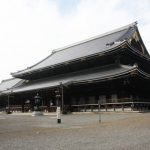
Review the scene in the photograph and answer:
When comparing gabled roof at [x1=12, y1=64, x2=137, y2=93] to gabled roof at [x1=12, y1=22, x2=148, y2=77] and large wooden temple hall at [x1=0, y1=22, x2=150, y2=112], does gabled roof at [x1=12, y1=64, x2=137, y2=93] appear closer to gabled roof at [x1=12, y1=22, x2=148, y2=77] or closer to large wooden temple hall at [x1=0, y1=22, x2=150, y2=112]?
large wooden temple hall at [x1=0, y1=22, x2=150, y2=112]

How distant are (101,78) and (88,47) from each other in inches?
489

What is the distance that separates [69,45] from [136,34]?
13.8m

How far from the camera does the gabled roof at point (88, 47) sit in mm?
38062

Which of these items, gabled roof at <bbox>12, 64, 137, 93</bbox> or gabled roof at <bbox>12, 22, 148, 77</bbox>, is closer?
gabled roof at <bbox>12, 64, 137, 93</bbox>

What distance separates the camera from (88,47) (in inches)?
1703

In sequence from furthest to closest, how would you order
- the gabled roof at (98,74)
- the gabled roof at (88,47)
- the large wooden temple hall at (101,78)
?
the gabled roof at (88,47) → the large wooden temple hall at (101,78) → the gabled roof at (98,74)

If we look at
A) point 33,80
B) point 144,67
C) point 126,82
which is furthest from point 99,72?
point 33,80

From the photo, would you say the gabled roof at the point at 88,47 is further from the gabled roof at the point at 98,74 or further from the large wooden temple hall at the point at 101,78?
the gabled roof at the point at 98,74

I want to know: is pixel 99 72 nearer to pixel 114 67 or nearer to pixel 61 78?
pixel 114 67

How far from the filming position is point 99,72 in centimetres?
3509

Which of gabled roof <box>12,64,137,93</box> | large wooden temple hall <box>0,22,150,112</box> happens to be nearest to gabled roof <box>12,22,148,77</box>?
large wooden temple hall <box>0,22,150,112</box>

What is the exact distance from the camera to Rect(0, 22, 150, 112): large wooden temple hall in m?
31.9

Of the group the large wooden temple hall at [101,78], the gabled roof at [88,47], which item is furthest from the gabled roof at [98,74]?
the gabled roof at [88,47]

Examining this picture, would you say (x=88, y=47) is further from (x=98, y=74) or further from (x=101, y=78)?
(x=101, y=78)
